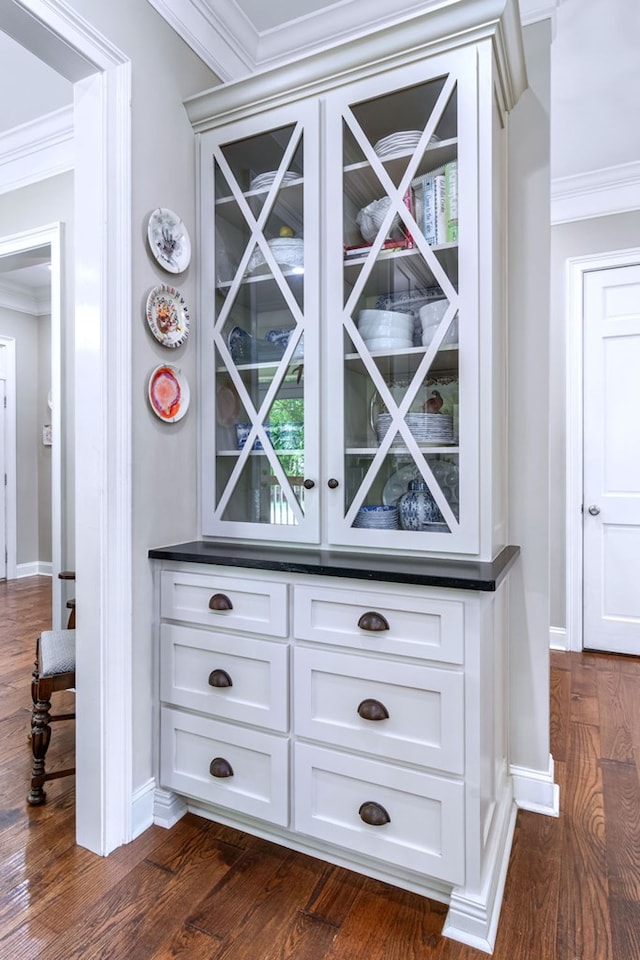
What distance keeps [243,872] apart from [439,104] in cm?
228

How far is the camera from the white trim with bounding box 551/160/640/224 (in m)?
3.17

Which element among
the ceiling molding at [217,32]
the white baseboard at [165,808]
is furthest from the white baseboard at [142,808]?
the ceiling molding at [217,32]

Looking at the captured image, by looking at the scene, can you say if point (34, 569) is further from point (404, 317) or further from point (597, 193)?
point (597, 193)

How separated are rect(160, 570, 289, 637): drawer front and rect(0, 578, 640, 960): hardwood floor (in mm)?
669

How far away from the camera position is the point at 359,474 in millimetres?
1717

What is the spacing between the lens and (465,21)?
1.49m

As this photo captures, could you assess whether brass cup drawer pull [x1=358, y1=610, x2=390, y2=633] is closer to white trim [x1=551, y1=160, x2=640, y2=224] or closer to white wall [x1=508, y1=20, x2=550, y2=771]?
white wall [x1=508, y1=20, x2=550, y2=771]

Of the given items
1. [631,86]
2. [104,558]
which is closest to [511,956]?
[104,558]

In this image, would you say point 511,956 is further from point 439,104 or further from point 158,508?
point 439,104

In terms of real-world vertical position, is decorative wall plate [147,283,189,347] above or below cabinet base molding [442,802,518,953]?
above

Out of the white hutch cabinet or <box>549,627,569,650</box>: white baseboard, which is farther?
<box>549,627,569,650</box>: white baseboard

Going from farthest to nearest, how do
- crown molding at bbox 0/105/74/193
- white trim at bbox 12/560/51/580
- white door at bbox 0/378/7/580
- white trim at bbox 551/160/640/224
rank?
white trim at bbox 12/560/51/580 < white door at bbox 0/378/7/580 < white trim at bbox 551/160/640/224 < crown molding at bbox 0/105/74/193

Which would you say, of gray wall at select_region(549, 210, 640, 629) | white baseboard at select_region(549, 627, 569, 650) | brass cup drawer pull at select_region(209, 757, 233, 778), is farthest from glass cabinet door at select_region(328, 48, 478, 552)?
white baseboard at select_region(549, 627, 569, 650)

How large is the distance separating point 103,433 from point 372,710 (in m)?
1.09
